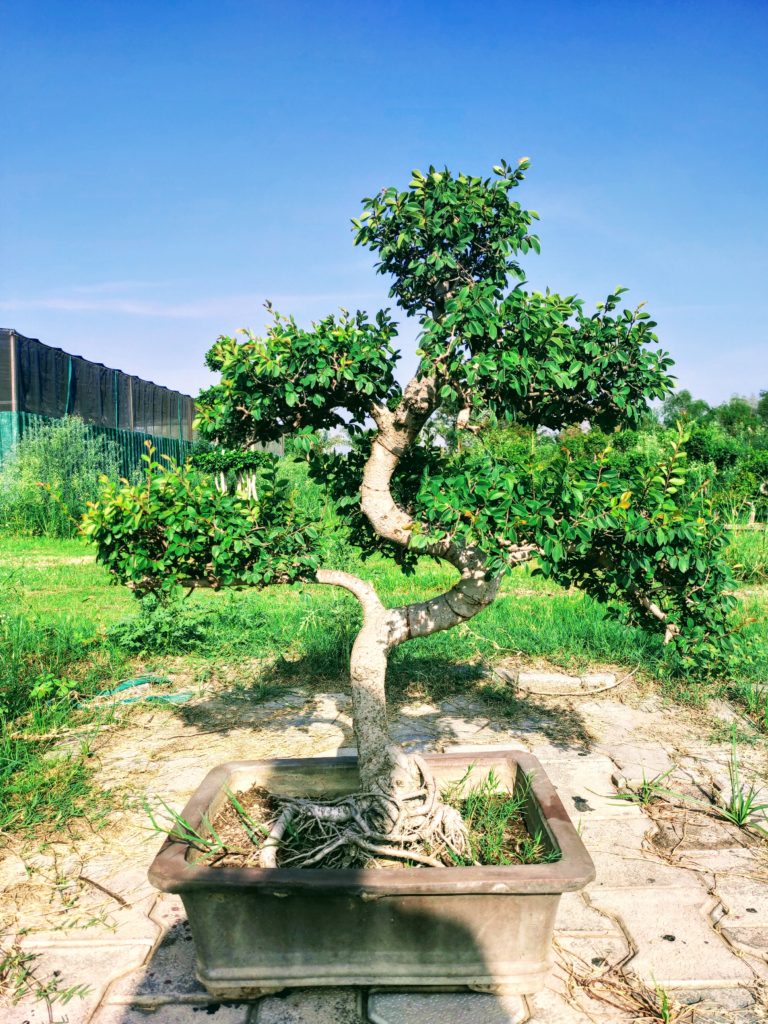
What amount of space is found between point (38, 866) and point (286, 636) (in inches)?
113

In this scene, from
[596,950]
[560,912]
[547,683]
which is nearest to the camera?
[596,950]

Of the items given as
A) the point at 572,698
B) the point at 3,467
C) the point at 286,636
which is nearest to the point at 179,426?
the point at 3,467

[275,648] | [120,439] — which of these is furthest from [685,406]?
[275,648]

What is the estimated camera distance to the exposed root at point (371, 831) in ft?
7.80

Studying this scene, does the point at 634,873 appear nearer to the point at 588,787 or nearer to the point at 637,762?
the point at 588,787

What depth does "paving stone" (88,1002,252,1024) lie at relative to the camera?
6.75 ft

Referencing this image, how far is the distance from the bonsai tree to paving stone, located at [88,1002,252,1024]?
388 mm

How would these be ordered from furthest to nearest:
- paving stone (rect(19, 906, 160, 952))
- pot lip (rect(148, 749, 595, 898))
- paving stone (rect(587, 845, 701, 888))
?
paving stone (rect(587, 845, 701, 888)) → paving stone (rect(19, 906, 160, 952)) → pot lip (rect(148, 749, 595, 898))

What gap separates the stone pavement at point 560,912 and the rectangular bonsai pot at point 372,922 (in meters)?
0.07

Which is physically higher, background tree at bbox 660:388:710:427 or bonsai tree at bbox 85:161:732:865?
background tree at bbox 660:388:710:427

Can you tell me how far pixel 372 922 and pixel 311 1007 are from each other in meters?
0.30

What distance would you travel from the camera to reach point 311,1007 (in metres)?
2.11

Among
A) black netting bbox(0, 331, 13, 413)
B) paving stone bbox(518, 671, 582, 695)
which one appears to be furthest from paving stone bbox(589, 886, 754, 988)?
black netting bbox(0, 331, 13, 413)

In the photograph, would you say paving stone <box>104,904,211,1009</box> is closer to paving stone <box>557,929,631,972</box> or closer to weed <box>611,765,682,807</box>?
paving stone <box>557,929,631,972</box>
